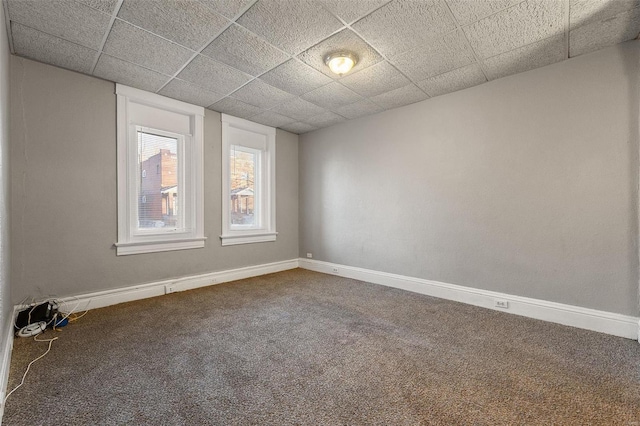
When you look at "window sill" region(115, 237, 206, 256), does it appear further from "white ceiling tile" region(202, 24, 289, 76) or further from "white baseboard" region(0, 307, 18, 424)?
"white ceiling tile" region(202, 24, 289, 76)

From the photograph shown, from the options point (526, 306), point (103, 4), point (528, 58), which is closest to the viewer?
point (103, 4)

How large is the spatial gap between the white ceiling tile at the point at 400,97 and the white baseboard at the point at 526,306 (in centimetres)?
239

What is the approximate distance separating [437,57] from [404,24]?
650mm

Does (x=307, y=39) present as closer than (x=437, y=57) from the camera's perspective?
Yes

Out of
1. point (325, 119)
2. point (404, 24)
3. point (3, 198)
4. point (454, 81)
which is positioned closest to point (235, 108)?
point (325, 119)

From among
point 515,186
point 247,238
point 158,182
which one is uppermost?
point 158,182

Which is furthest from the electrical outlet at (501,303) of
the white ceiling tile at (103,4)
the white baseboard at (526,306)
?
the white ceiling tile at (103,4)

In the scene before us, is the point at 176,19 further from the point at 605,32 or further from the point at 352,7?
the point at 605,32

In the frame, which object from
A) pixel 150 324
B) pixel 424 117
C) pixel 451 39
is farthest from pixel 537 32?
pixel 150 324

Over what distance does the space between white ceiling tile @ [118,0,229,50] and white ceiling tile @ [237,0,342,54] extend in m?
0.26

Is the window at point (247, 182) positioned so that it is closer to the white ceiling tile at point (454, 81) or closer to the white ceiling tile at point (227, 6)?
the white ceiling tile at point (227, 6)

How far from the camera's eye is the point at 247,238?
15.2 ft

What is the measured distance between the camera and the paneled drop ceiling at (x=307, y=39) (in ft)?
6.86

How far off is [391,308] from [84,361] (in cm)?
275
